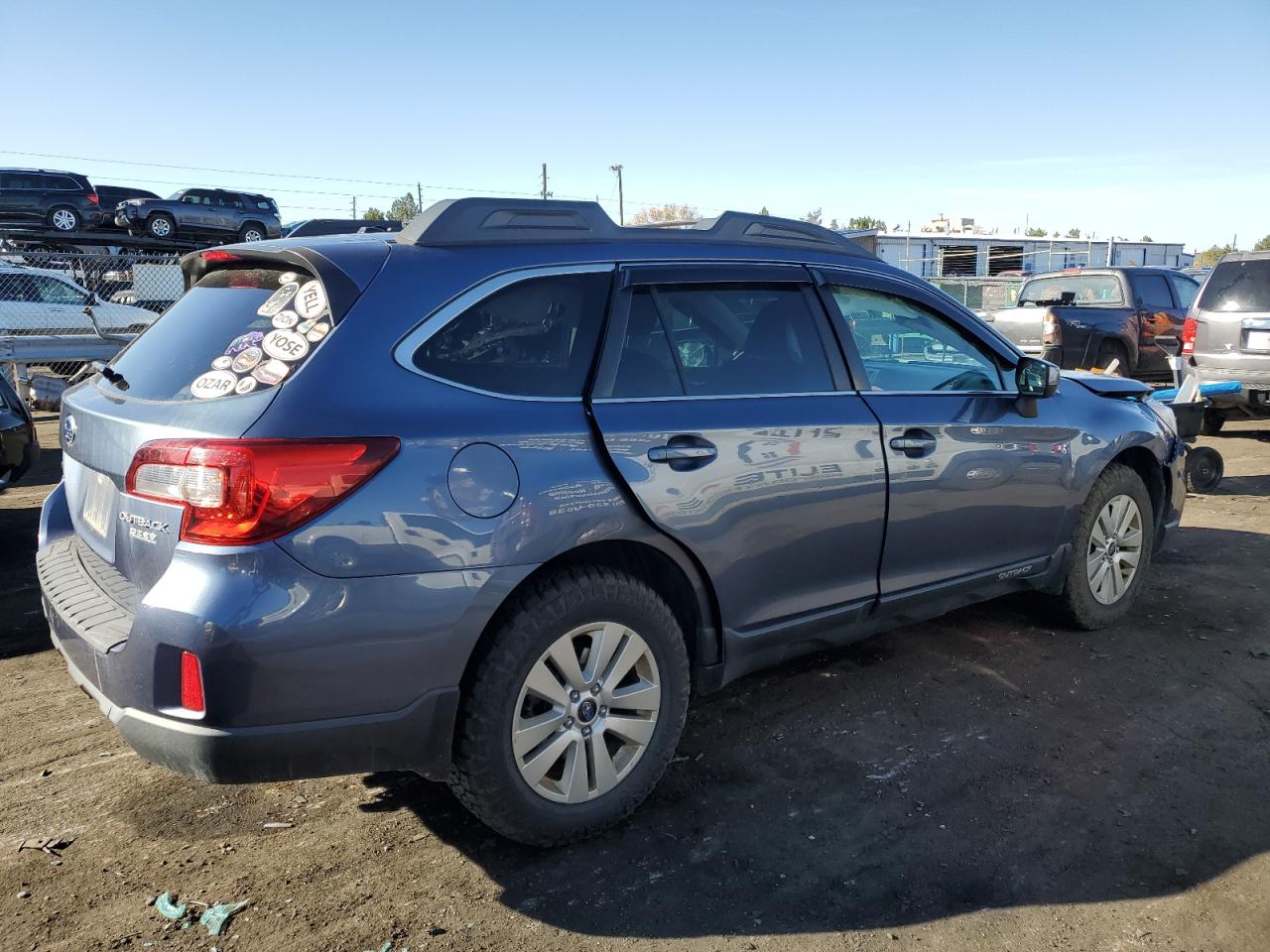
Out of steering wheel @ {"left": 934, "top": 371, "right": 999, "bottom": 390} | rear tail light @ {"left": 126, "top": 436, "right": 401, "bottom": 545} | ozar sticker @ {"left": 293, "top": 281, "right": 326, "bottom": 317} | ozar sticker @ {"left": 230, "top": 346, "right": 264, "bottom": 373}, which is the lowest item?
rear tail light @ {"left": 126, "top": 436, "right": 401, "bottom": 545}

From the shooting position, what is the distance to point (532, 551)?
2.82m

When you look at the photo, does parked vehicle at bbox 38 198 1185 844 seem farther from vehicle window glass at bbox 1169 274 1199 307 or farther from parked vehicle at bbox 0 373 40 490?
vehicle window glass at bbox 1169 274 1199 307

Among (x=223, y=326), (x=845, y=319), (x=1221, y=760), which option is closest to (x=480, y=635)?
(x=223, y=326)

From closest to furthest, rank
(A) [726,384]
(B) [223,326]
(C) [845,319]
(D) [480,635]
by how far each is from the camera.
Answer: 1. (D) [480,635]
2. (B) [223,326]
3. (A) [726,384]
4. (C) [845,319]

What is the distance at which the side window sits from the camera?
10.9 ft

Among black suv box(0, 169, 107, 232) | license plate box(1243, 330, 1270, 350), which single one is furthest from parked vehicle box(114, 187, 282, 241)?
license plate box(1243, 330, 1270, 350)

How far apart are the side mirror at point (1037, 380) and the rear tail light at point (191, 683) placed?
135 inches

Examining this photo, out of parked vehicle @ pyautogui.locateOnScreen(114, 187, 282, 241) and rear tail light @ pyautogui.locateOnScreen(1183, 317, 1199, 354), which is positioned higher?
parked vehicle @ pyautogui.locateOnScreen(114, 187, 282, 241)

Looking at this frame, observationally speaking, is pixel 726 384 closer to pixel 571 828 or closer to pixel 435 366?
pixel 435 366

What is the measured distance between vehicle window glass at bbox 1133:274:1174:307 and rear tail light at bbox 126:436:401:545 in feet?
42.8

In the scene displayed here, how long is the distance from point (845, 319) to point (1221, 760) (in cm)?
211

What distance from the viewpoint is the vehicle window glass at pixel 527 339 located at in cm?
289

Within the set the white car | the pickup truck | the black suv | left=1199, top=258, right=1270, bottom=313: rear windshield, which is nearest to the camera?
left=1199, top=258, right=1270, bottom=313: rear windshield

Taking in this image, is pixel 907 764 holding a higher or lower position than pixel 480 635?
lower
